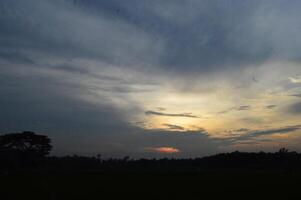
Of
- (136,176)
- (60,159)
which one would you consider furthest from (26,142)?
(136,176)

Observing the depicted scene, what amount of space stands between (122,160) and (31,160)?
34287 mm

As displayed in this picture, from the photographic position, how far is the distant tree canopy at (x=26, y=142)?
2589 inches

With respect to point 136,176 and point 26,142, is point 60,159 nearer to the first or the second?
point 26,142

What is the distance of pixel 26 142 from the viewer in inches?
2653

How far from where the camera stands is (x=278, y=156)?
81.7 m

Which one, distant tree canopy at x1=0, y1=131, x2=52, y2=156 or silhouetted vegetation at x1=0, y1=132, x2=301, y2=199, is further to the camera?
distant tree canopy at x1=0, y1=131, x2=52, y2=156

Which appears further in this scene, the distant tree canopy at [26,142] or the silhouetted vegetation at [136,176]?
the distant tree canopy at [26,142]

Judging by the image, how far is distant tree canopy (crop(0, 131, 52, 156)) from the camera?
65750mm

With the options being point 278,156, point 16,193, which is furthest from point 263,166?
point 16,193

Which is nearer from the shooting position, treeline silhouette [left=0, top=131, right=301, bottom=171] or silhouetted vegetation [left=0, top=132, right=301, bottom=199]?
silhouetted vegetation [left=0, top=132, right=301, bottom=199]

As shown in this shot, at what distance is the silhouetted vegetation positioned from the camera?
2633cm

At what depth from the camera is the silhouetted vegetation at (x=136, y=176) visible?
26328mm

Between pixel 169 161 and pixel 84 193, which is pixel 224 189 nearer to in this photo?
pixel 84 193

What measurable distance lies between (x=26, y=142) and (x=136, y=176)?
105ft
